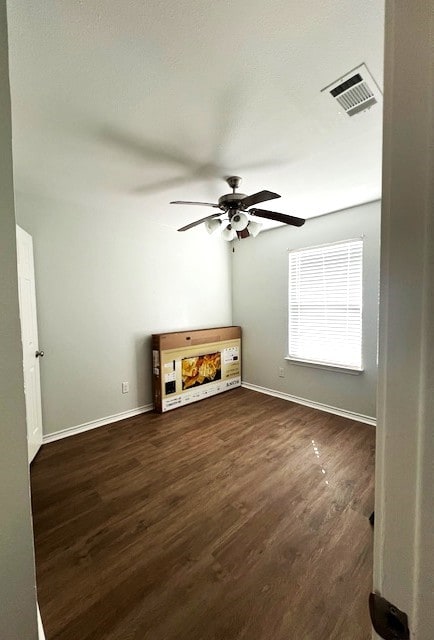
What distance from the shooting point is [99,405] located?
296cm

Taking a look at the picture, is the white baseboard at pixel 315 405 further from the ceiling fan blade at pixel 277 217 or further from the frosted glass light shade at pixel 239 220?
the frosted glass light shade at pixel 239 220

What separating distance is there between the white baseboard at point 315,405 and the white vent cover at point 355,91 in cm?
289

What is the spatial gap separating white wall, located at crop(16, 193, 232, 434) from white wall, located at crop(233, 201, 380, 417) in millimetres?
858

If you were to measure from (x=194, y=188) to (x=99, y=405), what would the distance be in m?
2.56

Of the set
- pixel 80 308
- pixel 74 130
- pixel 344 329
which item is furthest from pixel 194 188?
pixel 344 329

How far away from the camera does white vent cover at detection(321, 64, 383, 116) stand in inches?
49.7

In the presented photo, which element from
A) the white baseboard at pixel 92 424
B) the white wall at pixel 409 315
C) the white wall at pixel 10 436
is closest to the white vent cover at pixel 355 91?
the white wall at pixel 409 315

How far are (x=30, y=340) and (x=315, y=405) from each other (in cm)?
326

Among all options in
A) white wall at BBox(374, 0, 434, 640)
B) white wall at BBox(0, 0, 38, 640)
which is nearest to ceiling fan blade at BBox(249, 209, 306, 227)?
white wall at BBox(0, 0, 38, 640)

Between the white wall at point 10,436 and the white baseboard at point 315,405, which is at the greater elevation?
the white wall at point 10,436

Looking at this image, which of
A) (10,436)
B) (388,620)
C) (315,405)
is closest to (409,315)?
(388,620)

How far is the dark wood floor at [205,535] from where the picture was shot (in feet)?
3.76

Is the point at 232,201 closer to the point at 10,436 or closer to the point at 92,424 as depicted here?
the point at 10,436

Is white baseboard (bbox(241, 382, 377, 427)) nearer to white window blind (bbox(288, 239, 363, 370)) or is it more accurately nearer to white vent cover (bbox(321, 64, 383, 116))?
white window blind (bbox(288, 239, 363, 370))
